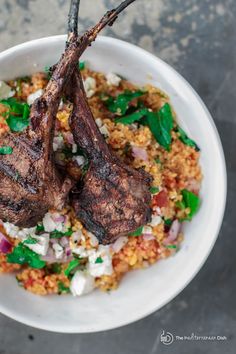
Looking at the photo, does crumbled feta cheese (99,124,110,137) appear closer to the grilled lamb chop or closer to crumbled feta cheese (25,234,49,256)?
the grilled lamb chop

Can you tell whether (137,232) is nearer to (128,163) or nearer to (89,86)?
(128,163)

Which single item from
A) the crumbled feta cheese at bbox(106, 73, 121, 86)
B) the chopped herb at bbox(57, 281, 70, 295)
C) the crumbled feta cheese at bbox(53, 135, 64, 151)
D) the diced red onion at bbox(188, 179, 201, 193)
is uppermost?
the crumbled feta cheese at bbox(106, 73, 121, 86)

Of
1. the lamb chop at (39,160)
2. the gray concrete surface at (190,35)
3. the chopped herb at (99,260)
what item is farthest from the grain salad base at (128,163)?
the gray concrete surface at (190,35)

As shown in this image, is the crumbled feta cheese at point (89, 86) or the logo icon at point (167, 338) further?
the logo icon at point (167, 338)

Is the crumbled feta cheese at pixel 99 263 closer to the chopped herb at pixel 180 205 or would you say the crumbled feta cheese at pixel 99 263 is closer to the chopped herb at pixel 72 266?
the chopped herb at pixel 72 266

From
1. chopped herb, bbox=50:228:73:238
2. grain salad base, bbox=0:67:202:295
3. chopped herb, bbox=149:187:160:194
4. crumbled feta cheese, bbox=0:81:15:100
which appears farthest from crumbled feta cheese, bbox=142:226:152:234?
crumbled feta cheese, bbox=0:81:15:100

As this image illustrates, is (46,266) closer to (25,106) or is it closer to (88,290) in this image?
(88,290)
